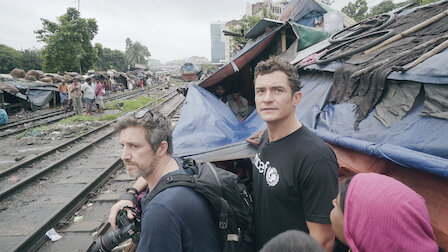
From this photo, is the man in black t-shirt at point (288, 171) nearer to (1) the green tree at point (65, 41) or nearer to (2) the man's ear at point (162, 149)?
(2) the man's ear at point (162, 149)

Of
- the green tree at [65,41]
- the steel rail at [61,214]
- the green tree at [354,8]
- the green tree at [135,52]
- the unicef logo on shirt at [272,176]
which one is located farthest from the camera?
the green tree at [135,52]

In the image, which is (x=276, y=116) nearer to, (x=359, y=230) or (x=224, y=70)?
(x=359, y=230)

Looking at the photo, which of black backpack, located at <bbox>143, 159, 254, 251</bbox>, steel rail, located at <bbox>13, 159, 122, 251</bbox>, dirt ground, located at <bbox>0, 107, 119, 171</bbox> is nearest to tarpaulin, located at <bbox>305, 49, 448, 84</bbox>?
black backpack, located at <bbox>143, 159, 254, 251</bbox>

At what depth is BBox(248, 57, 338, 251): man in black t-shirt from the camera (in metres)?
1.41

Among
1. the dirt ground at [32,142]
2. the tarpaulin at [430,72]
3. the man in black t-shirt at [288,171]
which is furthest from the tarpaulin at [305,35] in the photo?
the dirt ground at [32,142]

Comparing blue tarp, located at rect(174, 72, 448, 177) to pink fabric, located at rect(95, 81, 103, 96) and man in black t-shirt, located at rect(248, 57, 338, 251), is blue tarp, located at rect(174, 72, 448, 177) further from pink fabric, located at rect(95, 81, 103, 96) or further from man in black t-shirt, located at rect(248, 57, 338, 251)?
pink fabric, located at rect(95, 81, 103, 96)

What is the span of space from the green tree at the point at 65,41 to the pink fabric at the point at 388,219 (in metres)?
33.0

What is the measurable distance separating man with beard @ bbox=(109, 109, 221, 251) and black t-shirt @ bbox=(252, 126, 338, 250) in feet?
1.45

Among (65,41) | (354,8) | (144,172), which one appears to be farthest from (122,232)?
(65,41)

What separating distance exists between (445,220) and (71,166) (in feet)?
25.8

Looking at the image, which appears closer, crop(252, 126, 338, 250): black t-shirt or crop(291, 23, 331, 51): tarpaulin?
crop(252, 126, 338, 250): black t-shirt

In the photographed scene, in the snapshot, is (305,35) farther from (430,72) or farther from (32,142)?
(32,142)

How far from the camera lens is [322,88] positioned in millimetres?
3033

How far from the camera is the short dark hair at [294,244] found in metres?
0.77
